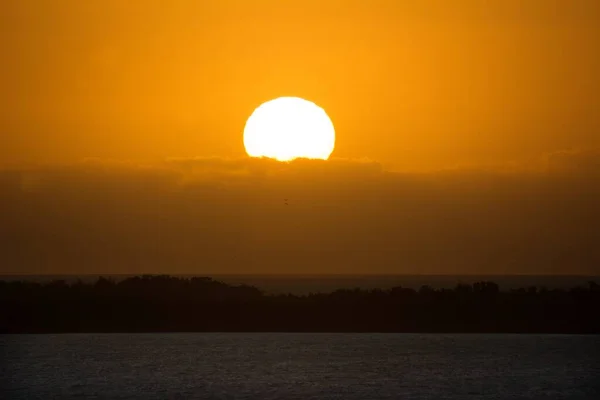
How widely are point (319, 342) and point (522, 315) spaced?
2317 centimetres

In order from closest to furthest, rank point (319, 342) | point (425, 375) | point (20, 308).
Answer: point (425, 375) < point (20, 308) < point (319, 342)

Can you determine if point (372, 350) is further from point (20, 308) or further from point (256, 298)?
point (20, 308)

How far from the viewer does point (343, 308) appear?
376 feet

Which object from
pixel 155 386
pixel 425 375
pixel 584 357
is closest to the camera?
pixel 155 386

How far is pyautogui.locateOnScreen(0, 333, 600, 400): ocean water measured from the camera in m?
69.9

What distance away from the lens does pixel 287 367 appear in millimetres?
88625

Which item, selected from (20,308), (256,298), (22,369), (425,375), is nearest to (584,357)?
(425,375)

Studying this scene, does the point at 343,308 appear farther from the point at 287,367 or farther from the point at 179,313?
the point at 287,367

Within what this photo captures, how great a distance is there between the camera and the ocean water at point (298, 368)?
69875 mm

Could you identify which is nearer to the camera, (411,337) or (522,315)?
(522,315)

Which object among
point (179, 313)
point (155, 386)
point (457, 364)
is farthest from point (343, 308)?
point (155, 386)

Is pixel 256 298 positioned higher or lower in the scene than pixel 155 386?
higher

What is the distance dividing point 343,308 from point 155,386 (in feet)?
139

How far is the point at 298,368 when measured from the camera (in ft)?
287
